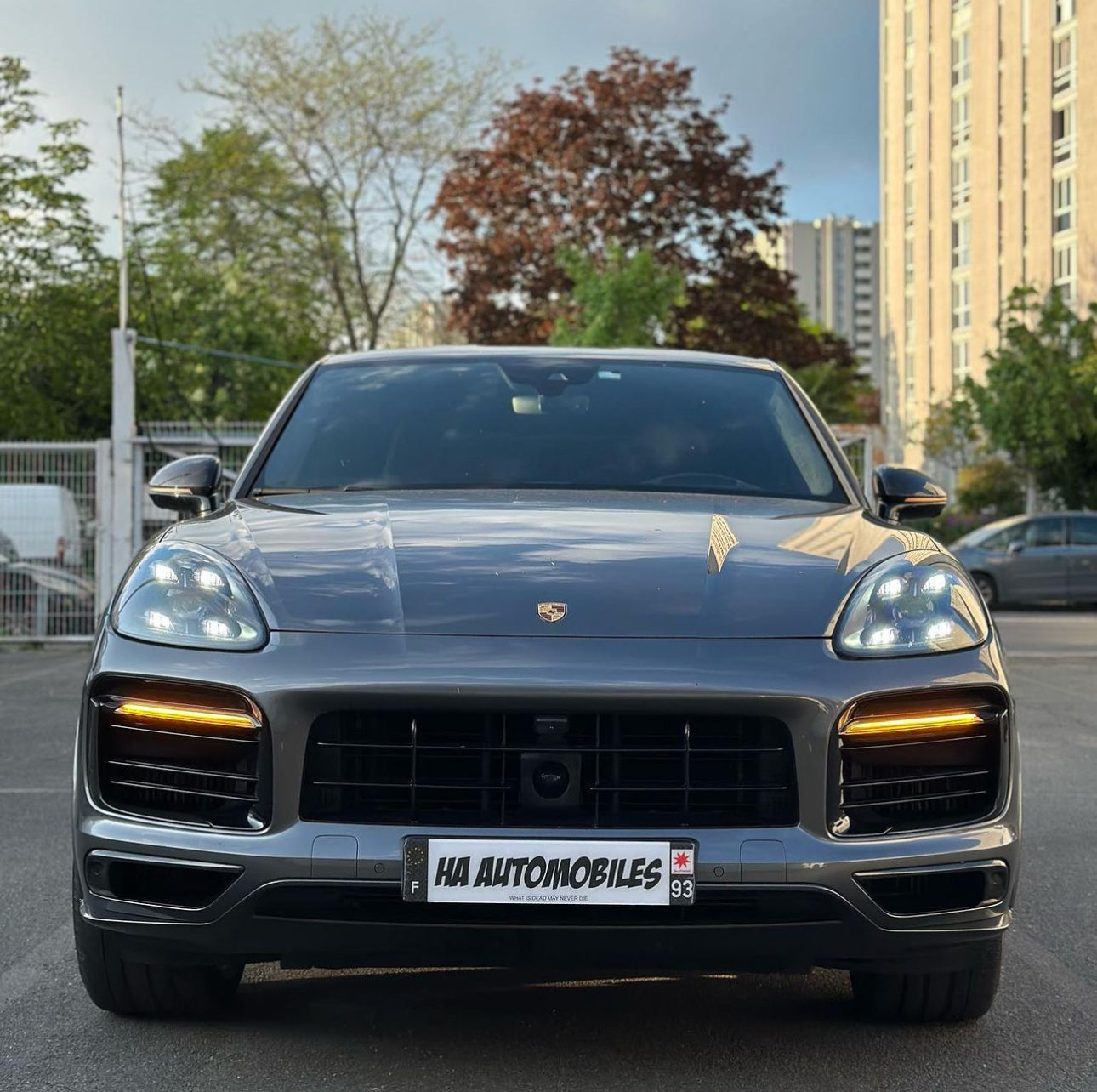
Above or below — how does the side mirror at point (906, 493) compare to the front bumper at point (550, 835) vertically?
above

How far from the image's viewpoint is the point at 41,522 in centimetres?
1424

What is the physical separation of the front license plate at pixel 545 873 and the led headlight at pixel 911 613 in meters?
0.58

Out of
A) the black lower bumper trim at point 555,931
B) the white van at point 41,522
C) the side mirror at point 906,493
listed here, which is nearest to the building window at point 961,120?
the white van at point 41,522

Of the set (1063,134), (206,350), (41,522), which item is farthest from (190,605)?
(1063,134)

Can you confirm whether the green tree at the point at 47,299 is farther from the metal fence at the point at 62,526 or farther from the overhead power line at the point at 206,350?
the metal fence at the point at 62,526

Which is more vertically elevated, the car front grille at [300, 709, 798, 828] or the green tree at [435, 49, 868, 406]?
the green tree at [435, 49, 868, 406]

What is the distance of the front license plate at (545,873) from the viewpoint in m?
3.12

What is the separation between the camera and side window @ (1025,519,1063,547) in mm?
24359

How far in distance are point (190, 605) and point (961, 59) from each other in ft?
196

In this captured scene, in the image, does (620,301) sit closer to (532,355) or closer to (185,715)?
(532,355)

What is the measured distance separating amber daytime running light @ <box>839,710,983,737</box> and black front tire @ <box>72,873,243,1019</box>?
1.35 meters

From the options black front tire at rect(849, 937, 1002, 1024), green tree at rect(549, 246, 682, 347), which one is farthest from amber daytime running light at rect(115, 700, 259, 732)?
green tree at rect(549, 246, 682, 347)

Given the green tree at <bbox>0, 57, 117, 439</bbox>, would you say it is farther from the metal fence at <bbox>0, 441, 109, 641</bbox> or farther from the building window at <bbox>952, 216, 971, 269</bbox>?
the building window at <bbox>952, 216, 971, 269</bbox>

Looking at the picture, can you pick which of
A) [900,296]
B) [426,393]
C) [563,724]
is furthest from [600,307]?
[900,296]
